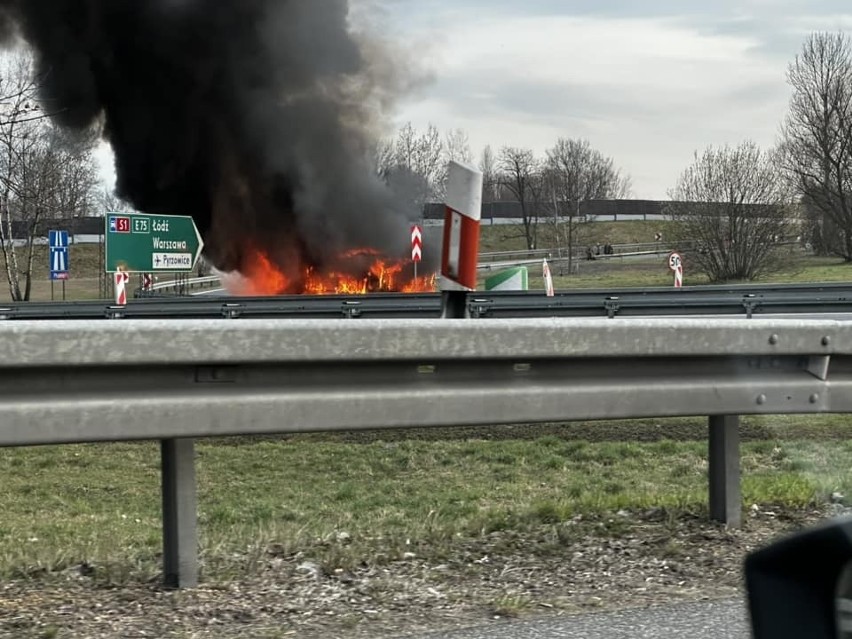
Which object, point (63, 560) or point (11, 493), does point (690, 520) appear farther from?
point (11, 493)

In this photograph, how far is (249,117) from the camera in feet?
106

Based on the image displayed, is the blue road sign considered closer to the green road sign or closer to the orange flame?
the orange flame

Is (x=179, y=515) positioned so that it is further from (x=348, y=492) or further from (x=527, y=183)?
(x=527, y=183)

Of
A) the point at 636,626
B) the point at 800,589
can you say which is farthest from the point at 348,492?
the point at 800,589

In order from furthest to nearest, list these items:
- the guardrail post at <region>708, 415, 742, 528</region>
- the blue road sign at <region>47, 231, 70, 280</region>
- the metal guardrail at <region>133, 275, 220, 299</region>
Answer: the metal guardrail at <region>133, 275, 220, 299</region>
the blue road sign at <region>47, 231, 70, 280</region>
the guardrail post at <region>708, 415, 742, 528</region>

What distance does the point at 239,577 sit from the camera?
13.2ft

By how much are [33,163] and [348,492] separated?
21.3 m

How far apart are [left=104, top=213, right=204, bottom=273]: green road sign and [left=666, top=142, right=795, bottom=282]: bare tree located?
26326 mm

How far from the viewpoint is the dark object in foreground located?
1.47 m

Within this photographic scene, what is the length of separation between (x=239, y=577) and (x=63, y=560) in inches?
29.2

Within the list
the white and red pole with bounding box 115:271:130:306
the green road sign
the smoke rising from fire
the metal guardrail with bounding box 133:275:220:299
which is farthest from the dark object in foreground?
the metal guardrail with bounding box 133:275:220:299

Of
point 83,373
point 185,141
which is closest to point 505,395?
point 83,373

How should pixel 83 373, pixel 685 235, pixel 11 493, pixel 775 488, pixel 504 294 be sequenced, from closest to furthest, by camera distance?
pixel 83 373 → pixel 775 488 → pixel 11 493 → pixel 504 294 → pixel 685 235

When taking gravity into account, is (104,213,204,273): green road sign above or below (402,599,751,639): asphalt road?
above
